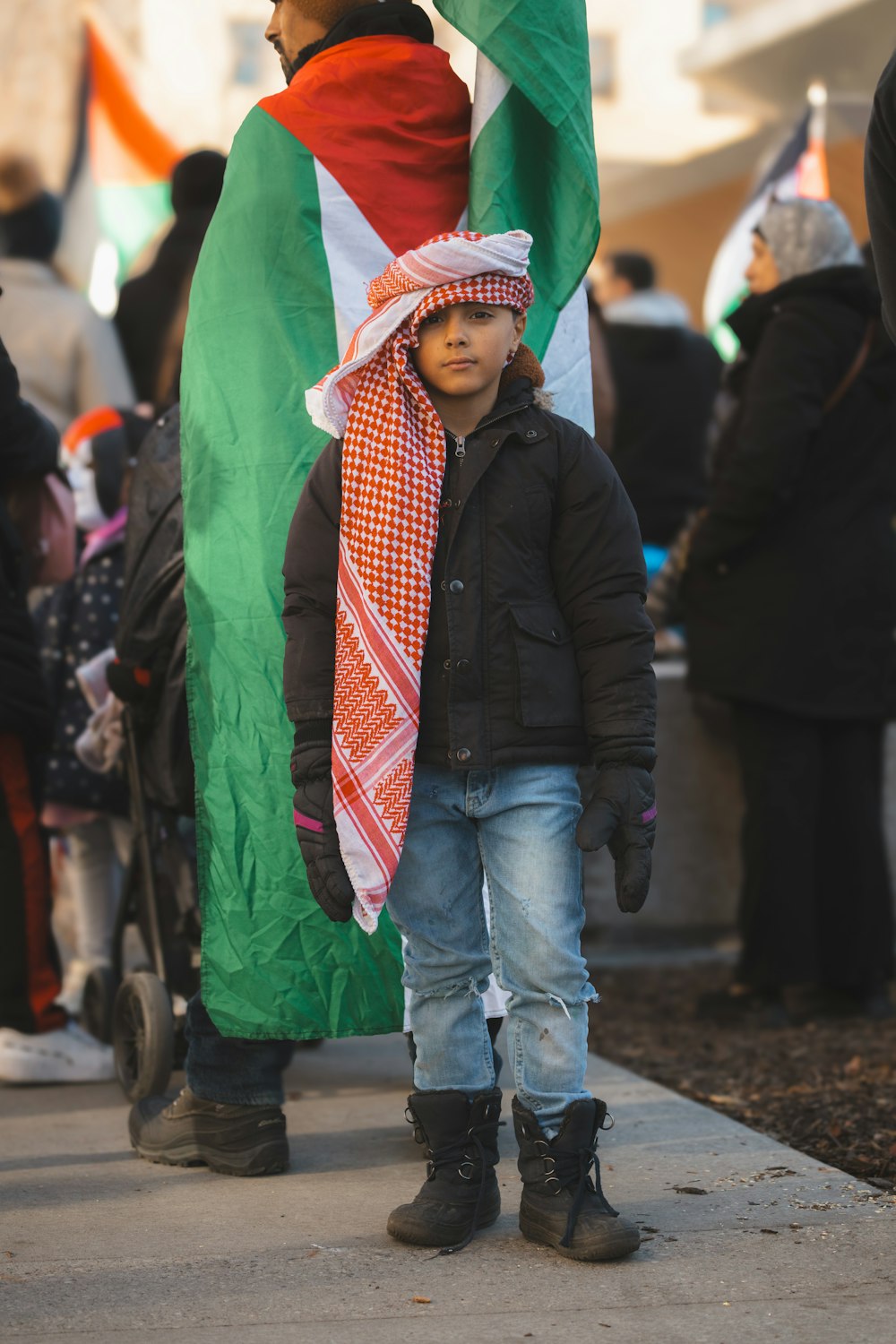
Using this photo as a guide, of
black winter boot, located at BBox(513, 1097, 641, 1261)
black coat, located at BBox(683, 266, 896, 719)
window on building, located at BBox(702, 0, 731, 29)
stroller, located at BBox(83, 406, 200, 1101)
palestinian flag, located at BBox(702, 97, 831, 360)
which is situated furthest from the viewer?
window on building, located at BBox(702, 0, 731, 29)

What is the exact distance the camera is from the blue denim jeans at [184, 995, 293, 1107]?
4012 mm

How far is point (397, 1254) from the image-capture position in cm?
341

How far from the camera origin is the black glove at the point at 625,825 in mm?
3223

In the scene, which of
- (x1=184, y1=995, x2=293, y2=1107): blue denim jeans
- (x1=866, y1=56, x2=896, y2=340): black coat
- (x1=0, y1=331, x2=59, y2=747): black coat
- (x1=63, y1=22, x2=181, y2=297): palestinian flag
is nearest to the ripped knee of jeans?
(x1=184, y1=995, x2=293, y2=1107): blue denim jeans

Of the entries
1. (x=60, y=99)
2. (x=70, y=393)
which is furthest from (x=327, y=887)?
(x=60, y=99)

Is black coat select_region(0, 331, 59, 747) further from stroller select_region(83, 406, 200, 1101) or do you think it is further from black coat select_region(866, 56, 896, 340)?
black coat select_region(866, 56, 896, 340)

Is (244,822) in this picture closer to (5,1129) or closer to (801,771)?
(5,1129)

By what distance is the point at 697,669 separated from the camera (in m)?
6.00

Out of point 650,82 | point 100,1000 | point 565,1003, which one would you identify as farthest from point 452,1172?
point 650,82

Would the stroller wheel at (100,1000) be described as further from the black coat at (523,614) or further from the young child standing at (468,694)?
the black coat at (523,614)

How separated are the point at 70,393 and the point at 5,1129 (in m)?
3.06

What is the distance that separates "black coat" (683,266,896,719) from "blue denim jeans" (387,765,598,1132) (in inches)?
98.4

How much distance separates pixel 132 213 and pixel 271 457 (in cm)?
795

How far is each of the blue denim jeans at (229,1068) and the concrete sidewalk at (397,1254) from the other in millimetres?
168
